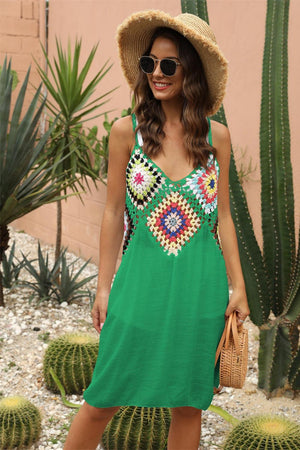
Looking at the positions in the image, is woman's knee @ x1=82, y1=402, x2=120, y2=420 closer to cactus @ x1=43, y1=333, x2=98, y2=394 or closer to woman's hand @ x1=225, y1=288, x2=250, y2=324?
woman's hand @ x1=225, y1=288, x2=250, y2=324

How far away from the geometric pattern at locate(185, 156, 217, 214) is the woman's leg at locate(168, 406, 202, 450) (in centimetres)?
71

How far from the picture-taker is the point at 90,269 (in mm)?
6926

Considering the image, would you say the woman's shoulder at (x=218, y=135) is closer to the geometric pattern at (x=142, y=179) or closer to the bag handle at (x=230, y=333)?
the geometric pattern at (x=142, y=179)

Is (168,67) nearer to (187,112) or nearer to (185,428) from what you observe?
(187,112)

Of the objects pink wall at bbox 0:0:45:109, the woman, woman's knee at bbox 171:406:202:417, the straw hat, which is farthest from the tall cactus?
pink wall at bbox 0:0:45:109

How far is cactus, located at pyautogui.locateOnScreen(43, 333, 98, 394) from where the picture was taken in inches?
145

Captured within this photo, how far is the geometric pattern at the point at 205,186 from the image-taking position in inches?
86.4

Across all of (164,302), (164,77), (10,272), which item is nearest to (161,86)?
(164,77)

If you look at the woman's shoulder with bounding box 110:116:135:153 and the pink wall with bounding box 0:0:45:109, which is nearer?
the woman's shoulder with bounding box 110:116:135:153

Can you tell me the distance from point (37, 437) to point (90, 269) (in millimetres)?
3715

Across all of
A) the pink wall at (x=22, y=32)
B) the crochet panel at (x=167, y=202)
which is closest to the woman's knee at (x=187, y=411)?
the crochet panel at (x=167, y=202)

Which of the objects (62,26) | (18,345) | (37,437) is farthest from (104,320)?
(62,26)

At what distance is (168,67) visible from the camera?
2.18 metres

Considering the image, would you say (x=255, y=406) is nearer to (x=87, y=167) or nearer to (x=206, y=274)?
(x=206, y=274)
